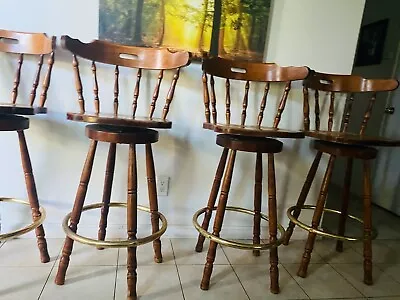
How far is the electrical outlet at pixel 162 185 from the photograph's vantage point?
5.66ft

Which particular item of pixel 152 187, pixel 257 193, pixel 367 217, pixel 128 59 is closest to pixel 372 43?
pixel 367 217

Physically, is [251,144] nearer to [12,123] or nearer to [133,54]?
[133,54]

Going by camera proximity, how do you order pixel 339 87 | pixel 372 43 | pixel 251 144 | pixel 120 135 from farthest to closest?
pixel 372 43
pixel 339 87
pixel 251 144
pixel 120 135

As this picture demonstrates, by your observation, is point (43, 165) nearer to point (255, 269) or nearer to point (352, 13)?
point (255, 269)

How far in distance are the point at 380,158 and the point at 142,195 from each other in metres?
2.25

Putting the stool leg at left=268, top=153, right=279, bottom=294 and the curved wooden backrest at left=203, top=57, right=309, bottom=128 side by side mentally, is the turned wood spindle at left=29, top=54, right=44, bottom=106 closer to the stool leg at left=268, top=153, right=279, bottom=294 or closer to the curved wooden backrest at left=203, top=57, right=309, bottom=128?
the curved wooden backrest at left=203, top=57, right=309, bottom=128

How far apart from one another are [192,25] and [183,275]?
1.25 metres

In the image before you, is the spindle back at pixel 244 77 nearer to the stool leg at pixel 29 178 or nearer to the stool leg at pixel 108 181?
the stool leg at pixel 108 181

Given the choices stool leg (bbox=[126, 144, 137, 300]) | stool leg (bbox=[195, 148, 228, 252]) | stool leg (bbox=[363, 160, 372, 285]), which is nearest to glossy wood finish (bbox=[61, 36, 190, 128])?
stool leg (bbox=[126, 144, 137, 300])

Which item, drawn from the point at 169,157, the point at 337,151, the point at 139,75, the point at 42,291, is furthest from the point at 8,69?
the point at 337,151

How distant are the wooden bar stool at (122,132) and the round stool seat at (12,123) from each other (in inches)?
9.6

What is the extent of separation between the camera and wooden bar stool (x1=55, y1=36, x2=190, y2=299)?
116 cm

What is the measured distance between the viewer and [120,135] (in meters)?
1.15

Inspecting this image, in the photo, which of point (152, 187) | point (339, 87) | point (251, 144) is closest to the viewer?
point (251, 144)
